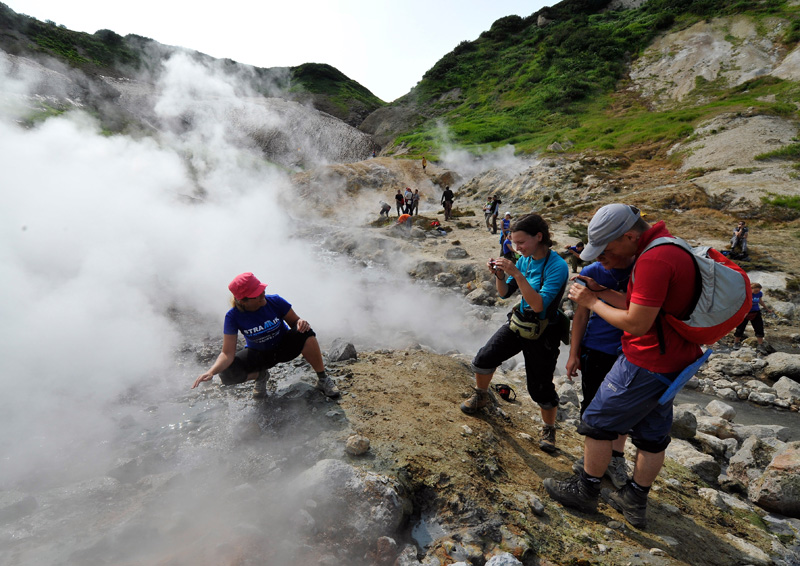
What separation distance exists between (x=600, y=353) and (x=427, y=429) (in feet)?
4.32

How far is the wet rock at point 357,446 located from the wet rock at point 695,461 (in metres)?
2.59

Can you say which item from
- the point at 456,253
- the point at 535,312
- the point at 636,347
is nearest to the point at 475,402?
the point at 535,312

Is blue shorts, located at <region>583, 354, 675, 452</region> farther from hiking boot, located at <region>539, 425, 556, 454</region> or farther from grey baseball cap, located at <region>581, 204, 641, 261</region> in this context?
hiking boot, located at <region>539, 425, 556, 454</region>

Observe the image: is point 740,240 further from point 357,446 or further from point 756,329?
point 357,446

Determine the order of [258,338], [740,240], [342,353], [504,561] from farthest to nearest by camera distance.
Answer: [740,240] < [342,353] < [258,338] < [504,561]

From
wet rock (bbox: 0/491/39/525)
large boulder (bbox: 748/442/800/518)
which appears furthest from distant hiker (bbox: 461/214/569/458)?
wet rock (bbox: 0/491/39/525)

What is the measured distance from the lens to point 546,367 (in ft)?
8.95

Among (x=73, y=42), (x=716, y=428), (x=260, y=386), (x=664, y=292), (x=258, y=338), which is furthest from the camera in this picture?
(x=73, y=42)

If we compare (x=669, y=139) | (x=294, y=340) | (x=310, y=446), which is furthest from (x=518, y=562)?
(x=669, y=139)

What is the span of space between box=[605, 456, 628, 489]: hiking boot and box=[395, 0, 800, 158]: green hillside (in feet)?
66.2

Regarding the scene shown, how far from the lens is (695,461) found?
308 centimetres

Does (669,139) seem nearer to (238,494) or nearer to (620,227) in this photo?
(620,227)

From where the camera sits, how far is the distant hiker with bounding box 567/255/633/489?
2.33m

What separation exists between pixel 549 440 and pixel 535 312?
1.13 m
